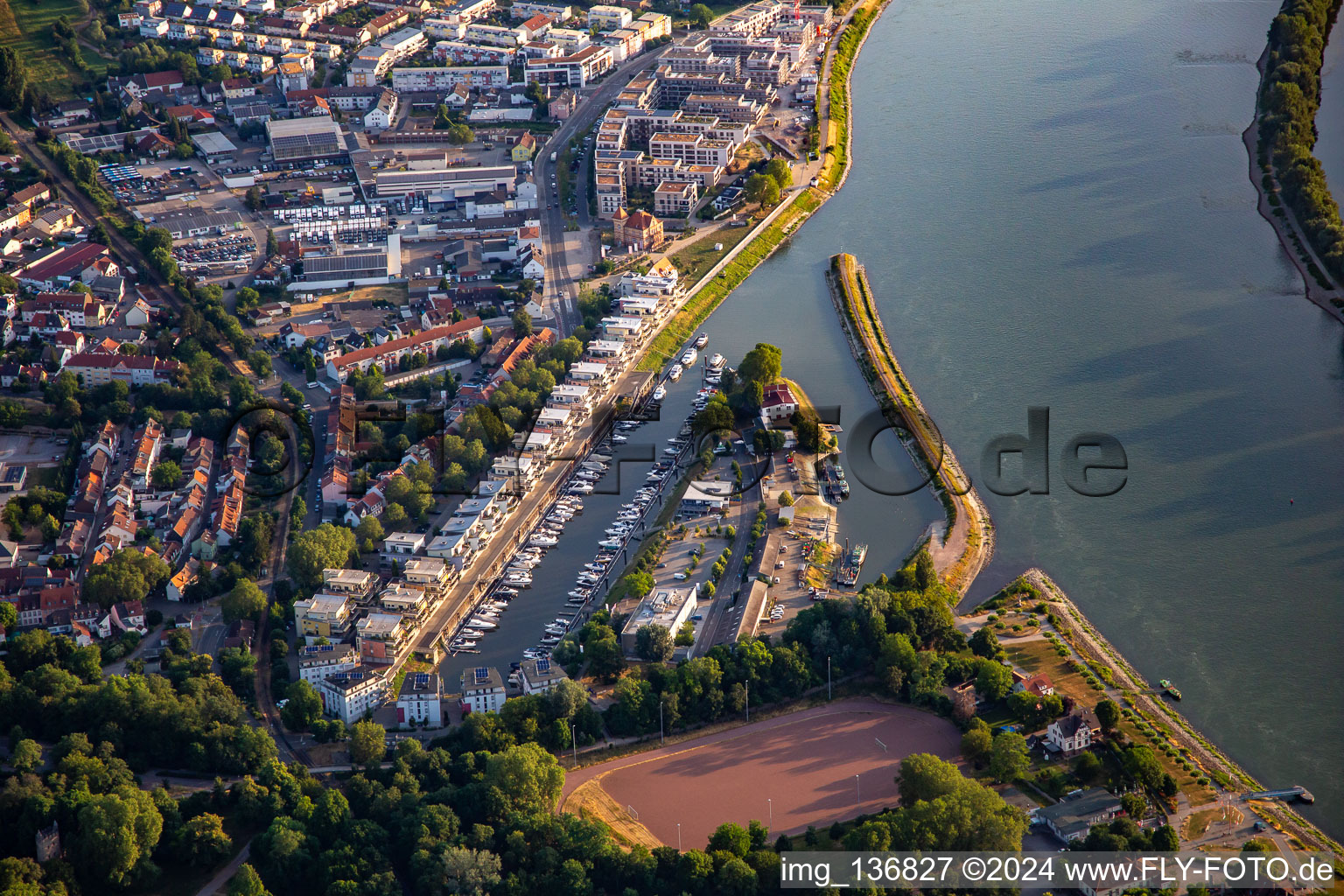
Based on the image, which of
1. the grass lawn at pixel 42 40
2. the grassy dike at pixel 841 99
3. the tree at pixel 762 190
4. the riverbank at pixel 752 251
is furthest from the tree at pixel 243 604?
the grass lawn at pixel 42 40

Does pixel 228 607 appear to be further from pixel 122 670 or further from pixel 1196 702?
pixel 1196 702

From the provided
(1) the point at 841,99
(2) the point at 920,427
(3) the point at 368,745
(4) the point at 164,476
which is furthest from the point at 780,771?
(1) the point at 841,99

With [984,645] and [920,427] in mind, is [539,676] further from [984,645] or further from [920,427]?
[920,427]

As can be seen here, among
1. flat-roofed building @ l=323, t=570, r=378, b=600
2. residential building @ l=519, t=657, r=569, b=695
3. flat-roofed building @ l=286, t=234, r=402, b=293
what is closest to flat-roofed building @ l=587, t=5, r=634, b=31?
flat-roofed building @ l=286, t=234, r=402, b=293

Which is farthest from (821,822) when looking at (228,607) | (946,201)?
(946,201)

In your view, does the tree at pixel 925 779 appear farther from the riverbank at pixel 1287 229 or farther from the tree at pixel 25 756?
the riverbank at pixel 1287 229
